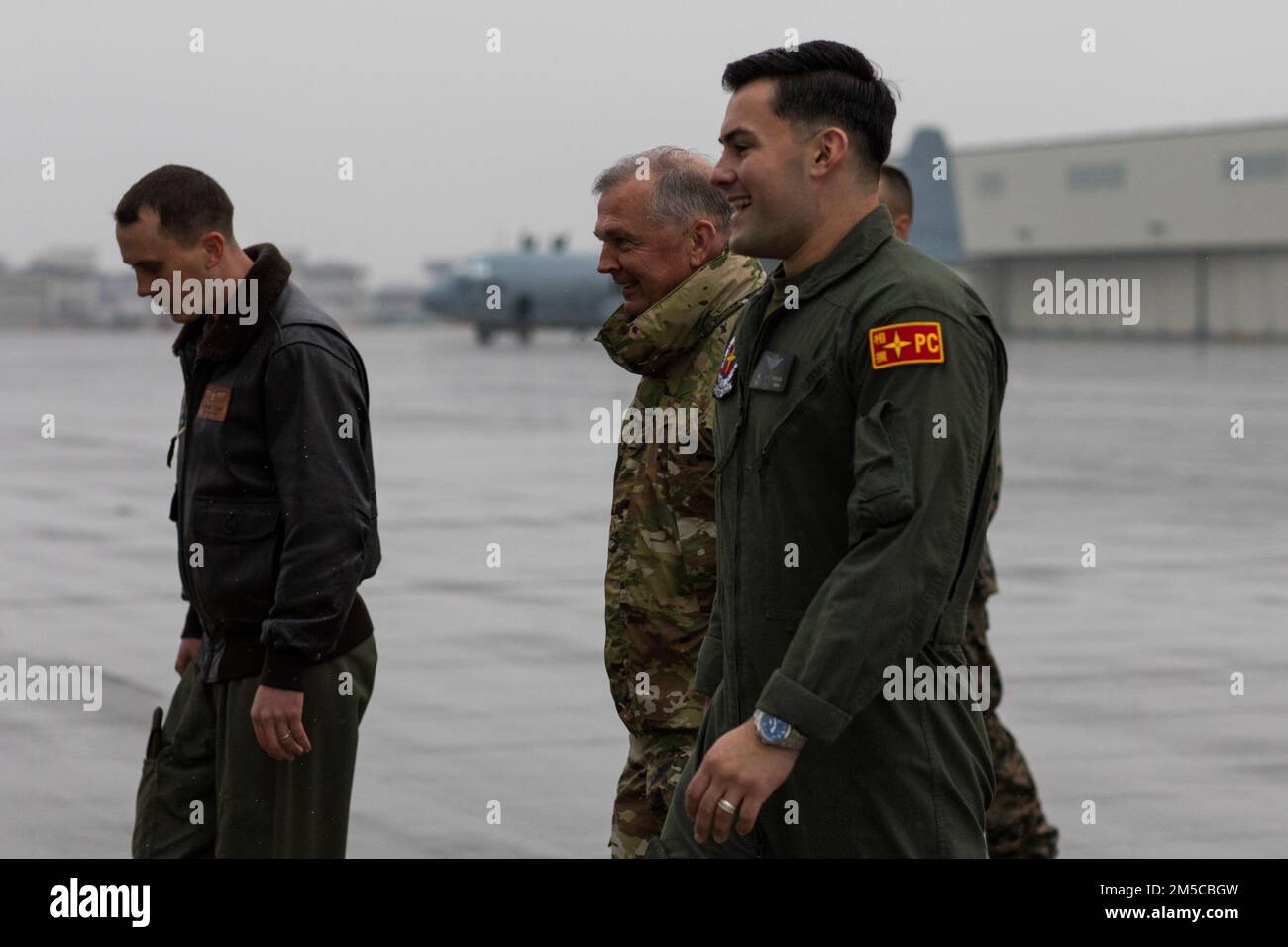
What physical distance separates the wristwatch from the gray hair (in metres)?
1.61

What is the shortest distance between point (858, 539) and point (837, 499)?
0.50 ft

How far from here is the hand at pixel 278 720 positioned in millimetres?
4184

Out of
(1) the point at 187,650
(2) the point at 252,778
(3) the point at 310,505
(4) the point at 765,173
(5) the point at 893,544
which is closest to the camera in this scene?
(5) the point at 893,544

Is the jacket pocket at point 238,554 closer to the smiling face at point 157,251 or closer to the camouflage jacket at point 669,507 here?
the smiling face at point 157,251

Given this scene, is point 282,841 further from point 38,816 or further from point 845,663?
point 38,816

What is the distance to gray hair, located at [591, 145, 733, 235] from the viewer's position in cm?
429

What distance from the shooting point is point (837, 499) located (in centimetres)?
312

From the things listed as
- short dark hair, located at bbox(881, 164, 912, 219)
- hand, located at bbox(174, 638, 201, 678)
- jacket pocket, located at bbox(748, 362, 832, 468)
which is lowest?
hand, located at bbox(174, 638, 201, 678)
